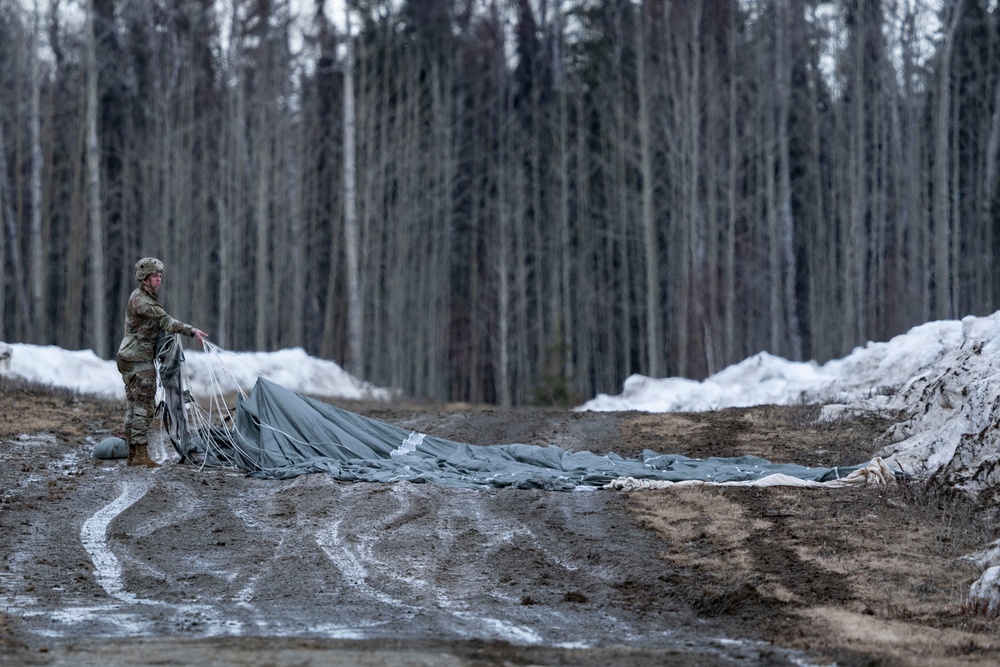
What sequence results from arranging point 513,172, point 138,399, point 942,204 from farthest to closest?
point 513,172 < point 942,204 < point 138,399

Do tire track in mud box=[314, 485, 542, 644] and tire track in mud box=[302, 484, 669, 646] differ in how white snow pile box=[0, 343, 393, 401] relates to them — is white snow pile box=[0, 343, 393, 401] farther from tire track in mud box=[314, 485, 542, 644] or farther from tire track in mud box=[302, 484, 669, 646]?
tire track in mud box=[314, 485, 542, 644]

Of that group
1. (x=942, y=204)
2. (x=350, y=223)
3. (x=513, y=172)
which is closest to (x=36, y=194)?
(x=350, y=223)

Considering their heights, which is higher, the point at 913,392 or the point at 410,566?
the point at 913,392

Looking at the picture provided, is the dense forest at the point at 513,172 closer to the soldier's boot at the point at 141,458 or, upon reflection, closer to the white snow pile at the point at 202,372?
the white snow pile at the point at 202,372

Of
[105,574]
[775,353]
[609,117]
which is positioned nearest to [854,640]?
[105,574]

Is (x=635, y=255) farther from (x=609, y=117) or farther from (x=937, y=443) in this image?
(x=937, y=443)

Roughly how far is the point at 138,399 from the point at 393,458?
2.72 m

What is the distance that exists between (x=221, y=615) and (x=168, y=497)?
3786 mm

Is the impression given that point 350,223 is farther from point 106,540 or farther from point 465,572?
point 465,572

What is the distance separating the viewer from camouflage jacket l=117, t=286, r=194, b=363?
12.2 m

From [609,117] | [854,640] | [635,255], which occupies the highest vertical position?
[609,117]

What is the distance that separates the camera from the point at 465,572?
28.0 feet

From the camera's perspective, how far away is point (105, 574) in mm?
8273

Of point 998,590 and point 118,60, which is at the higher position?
point 118,60
